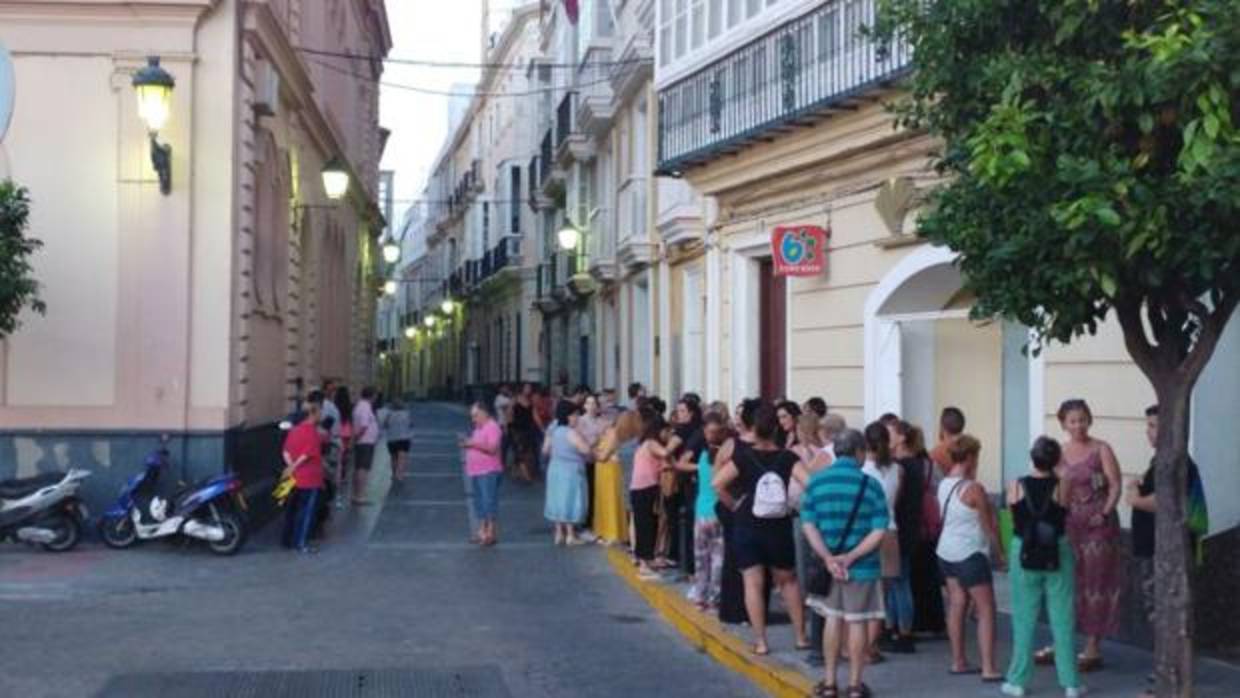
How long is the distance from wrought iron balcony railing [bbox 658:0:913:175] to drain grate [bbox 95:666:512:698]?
5.87m

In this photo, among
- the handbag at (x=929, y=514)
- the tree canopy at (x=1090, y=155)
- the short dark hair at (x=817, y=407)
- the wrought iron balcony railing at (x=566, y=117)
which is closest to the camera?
the tree canopy at (x=1090, y=155)

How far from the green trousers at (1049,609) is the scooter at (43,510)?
1117cm

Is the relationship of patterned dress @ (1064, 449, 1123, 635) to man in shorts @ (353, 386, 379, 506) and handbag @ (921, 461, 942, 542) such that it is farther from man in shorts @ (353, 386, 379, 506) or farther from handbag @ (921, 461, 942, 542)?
man in shorts @ (353, 386, 379, 506)

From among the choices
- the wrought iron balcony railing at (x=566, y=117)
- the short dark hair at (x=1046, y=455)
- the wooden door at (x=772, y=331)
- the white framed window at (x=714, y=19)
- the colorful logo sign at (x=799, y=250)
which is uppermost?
the wrought iron balcony railing at (x=566, y=117)

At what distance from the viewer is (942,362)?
1608 centimetres

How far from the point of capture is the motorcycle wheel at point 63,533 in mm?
17609

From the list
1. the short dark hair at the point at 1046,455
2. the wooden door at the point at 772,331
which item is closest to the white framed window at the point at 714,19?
the wooden door at the point at 772,331

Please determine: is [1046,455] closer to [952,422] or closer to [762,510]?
[952,422]

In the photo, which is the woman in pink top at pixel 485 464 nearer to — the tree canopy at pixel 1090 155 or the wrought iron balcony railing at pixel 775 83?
the wrought iron balcony railing at pixel 775 83

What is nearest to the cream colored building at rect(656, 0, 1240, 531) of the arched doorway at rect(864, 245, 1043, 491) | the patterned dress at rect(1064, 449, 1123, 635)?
the arched doorway at rect(864, 245, 1043, 491)

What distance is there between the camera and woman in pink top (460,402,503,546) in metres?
18.9

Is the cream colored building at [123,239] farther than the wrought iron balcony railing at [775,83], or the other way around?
the cream colored building at [123,239]

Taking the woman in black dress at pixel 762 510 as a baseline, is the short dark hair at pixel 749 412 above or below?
above

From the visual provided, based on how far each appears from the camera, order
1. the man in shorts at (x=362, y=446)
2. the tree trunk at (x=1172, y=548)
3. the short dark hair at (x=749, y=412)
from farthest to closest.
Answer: the man in shorts at (x=362, y=446) → the short dark hair at (x=749, y=412) → the tree trunk at (x=1172, y=548)
